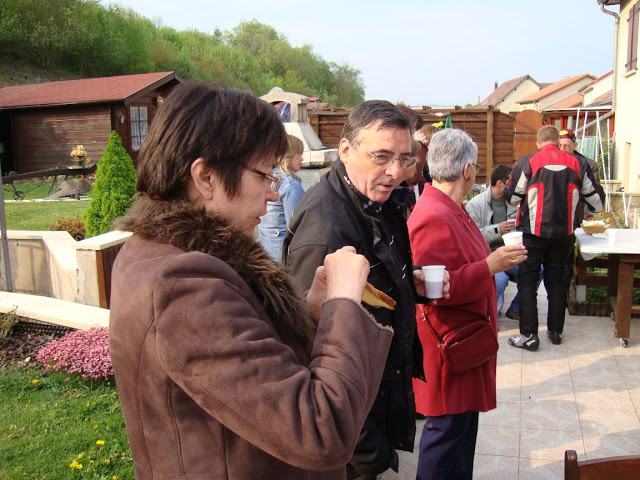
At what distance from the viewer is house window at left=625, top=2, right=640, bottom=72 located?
14656mm

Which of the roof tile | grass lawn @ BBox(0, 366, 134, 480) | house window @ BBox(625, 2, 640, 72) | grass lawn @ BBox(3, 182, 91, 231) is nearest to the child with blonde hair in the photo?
grass lawn @ BBox(0, 366, 134, 480)

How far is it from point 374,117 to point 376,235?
0.55 metres

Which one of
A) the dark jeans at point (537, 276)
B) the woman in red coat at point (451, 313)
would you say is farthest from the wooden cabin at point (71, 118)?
the woman in red coat at point (451, 313)

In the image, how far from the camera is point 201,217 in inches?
49.6

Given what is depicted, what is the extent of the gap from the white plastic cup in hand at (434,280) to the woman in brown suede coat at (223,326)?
122 centimetres

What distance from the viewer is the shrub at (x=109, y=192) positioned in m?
8.36

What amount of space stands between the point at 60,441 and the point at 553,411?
143 inches

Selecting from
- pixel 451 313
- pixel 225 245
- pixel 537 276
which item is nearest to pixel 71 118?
pixel 537 276

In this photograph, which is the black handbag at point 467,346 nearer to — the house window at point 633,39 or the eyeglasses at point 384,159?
the eyeglasses at point 384,159

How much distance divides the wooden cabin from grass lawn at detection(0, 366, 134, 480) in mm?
20298

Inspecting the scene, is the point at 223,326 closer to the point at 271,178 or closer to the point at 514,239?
the point at 271,178

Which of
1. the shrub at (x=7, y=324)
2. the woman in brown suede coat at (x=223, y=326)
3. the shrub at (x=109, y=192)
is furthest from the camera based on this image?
the shrub at (x=109, y=192)

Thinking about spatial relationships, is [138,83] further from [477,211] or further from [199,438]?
[199,438]

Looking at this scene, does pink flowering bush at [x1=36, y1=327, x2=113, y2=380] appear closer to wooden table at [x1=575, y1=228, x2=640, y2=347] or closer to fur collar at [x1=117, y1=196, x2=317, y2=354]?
fur collar at [x1=117, y1=196, x2=317, y2=354]
